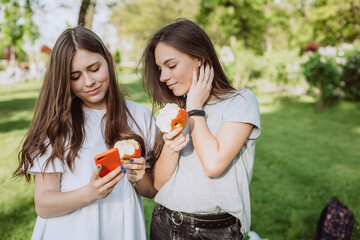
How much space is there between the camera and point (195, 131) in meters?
1.54

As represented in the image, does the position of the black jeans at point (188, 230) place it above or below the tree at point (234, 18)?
below

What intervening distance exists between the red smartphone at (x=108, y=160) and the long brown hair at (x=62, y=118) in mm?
322

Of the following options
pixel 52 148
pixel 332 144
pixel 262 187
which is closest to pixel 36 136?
pixel 52 148

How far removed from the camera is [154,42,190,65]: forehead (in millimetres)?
1699

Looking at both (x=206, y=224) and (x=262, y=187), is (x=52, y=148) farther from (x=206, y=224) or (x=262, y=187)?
(x=262, y=187)

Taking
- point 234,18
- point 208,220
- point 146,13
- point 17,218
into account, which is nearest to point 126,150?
point 208,220

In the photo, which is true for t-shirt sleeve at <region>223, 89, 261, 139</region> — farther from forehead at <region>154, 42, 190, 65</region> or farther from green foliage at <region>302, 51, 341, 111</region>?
green foliage at <region>302, 51, 341, 111</region>

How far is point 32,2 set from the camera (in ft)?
29.7

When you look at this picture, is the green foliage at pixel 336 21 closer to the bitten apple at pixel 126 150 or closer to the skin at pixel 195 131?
the skin at pixel 195 131

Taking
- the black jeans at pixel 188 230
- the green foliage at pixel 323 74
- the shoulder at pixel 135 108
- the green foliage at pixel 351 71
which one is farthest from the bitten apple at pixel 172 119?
the green foliage at pixel 351 71

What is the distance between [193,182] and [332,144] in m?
6.82

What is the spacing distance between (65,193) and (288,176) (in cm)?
468

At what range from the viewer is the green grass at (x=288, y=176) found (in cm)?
375

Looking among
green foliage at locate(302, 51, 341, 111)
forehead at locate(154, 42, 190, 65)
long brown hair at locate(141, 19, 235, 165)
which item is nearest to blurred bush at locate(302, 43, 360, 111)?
green foliage at locate(302, 51, 341, 111)
